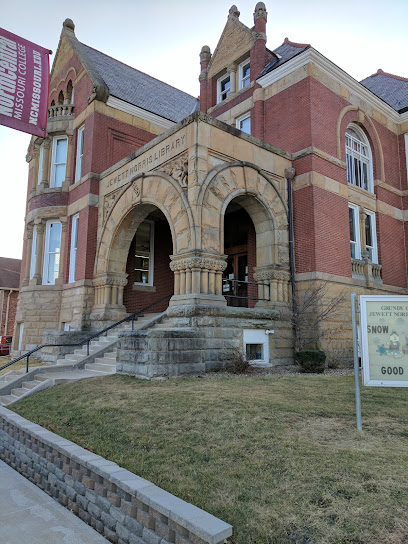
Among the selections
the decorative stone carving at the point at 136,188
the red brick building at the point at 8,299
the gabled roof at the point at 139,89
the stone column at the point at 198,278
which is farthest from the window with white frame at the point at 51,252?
the red brick building at the point at 8,299

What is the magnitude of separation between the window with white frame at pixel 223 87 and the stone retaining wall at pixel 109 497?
662 inches

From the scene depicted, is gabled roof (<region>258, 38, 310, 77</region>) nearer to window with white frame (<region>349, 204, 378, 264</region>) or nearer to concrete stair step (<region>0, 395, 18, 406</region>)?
window with white frame (<region>349, 204, 378, 264</region>)

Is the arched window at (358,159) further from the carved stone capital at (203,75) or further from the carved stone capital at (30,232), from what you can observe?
the carved stone capital at (30,232)

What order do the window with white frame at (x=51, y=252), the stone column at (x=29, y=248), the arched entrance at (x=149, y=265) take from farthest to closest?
Answer: the stone column at (x=29, y=248) < the window with white frame at (x=51, y=252) < the arched entrance at (x=149, y=265)

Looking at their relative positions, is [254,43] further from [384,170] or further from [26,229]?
[26,229]

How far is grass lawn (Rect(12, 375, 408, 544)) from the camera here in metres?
2.95

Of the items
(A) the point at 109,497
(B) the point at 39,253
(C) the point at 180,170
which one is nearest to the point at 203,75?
(C) the point at 180,170

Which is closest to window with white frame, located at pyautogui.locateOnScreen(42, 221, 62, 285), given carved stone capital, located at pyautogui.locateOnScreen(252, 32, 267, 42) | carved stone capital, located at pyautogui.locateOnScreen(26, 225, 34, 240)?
carved stone capital, located at pyautogui.locateOnScreen(26, 225, 34, 240)

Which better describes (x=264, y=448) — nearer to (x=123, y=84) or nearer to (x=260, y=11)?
(x=260, y=11)

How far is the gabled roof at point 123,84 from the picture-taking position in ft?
56.2

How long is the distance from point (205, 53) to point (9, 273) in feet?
89.6

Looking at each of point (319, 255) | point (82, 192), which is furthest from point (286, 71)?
point (82, 192)

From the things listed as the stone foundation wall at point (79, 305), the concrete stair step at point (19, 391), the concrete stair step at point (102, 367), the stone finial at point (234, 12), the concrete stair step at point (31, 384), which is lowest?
the concrete stair step at point (19, 391)

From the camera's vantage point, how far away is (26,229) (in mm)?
18828
